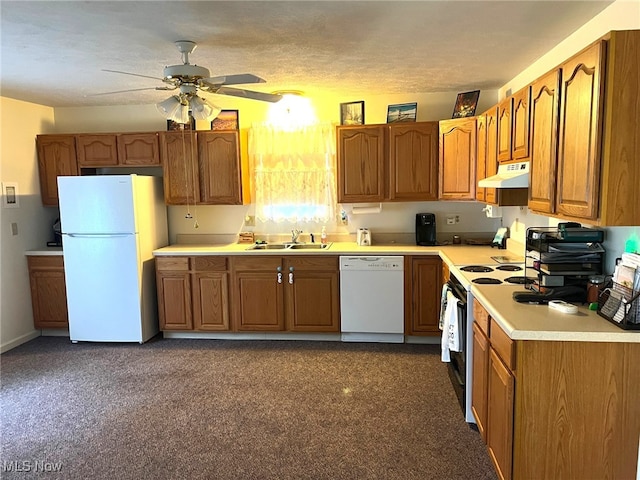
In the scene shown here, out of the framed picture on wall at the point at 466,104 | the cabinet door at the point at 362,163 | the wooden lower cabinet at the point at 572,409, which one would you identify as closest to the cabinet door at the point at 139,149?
the cabinet door at the point at 362,163

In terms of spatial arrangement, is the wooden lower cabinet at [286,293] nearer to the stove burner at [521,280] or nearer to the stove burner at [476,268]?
the stove burner at [476,268]

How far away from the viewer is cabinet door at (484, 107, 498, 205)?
10.7ft

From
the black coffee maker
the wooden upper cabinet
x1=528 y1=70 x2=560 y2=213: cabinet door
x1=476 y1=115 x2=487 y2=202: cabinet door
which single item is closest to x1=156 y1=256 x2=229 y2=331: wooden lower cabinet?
the black coffee maker

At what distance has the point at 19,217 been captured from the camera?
4496mm

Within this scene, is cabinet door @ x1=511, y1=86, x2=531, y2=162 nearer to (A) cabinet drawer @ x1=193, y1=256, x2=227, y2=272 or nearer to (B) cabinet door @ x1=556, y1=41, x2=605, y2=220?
(B) cabinet door @ x1=556, y1=41, x2=605, y2=220

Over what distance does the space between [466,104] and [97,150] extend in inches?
145

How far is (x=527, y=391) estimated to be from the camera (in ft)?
6.31

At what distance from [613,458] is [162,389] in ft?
9.44

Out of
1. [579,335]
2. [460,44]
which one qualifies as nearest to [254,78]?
[460,44]

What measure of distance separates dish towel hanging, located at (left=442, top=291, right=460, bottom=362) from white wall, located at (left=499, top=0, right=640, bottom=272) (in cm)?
Answer: 90

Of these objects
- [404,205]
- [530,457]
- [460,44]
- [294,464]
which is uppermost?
[460,44]

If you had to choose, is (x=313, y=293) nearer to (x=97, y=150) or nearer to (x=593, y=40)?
(x=97, y=150)

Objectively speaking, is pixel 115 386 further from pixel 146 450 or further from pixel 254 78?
pixel 254 78

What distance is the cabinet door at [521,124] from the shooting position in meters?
2.61
